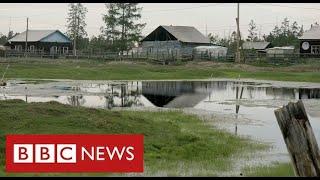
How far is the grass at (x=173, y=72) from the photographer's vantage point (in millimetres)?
52203

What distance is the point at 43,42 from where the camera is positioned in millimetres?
93938

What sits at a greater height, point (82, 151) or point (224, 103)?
point (82, 151)

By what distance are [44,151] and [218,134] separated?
12504mm

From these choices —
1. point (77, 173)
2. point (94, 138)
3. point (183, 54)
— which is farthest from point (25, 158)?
point (183, 54)

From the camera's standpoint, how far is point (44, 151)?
5.44 m

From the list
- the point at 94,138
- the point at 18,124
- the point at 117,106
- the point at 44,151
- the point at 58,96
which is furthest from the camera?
the point at 58,96

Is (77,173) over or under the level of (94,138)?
under

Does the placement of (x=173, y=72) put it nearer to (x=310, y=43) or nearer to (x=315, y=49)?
(x=310, y=43)

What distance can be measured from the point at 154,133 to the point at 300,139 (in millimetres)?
12177

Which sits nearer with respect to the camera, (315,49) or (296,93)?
(296,93)

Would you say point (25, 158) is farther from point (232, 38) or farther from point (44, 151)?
point (232, 38)

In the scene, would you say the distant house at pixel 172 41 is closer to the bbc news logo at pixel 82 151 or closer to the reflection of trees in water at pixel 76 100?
the reflection of trees in water at pixel 76 100

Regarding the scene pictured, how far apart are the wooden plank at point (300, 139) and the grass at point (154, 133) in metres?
6.80

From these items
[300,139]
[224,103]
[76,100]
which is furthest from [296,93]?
[300,139]
